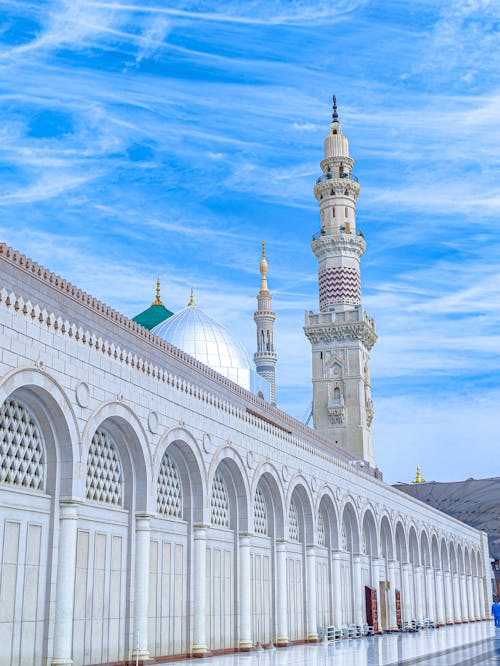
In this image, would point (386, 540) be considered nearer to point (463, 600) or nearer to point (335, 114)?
point (463, 600)

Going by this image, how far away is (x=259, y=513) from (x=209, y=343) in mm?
9534

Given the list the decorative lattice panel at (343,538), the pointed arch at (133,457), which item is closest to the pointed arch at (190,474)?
the pointed arch at (133,457)

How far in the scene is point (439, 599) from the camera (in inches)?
1591

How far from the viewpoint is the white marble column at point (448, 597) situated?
4188cm

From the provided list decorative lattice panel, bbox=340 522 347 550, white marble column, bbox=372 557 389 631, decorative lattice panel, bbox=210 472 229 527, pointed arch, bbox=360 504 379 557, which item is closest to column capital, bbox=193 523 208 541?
decorative lattice panel, bbox=210 472 229 527

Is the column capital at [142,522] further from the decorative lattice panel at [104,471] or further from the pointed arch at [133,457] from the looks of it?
the decorative lattice panel at [104,471]

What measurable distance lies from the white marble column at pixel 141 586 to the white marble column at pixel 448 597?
30.4 meters

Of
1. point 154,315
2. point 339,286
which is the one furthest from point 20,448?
point 339,286

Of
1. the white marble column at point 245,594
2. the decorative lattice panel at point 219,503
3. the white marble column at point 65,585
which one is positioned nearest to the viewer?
the white marble column at point 65,585

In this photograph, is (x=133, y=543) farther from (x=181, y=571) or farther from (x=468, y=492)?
(x=468, y=492)

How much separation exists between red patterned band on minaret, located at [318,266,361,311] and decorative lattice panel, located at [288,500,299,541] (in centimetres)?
2549

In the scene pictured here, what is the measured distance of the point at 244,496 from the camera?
66.4 ft

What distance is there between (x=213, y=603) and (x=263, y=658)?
2.07 metres

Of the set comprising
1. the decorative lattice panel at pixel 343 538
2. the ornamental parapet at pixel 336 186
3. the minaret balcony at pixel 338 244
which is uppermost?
the ornamental parapet at pixel 336 186
